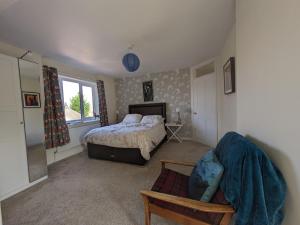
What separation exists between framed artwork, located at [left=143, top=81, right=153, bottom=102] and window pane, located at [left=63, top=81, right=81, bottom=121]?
84.8 inches

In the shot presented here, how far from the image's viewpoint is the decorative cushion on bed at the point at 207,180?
43.6 inches

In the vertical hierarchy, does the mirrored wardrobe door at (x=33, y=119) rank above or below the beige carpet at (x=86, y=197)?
above

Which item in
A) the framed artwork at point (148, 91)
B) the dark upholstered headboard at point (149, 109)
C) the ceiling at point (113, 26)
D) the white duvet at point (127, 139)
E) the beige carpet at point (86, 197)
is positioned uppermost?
the ceiling at point (113, 26)

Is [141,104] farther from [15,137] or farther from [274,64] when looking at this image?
[274,64]

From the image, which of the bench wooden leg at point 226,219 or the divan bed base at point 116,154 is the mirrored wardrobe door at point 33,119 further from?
the bench wooden leg at point 226,219

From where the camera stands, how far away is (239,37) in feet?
4.75

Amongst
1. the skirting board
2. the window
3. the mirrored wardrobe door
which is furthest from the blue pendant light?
the skirting board

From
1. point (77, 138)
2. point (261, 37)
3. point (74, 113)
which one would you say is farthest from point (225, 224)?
point (74, 113)

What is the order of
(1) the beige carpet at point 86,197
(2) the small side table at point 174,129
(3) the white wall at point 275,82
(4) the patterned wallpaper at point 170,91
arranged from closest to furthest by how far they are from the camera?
(3) the white wall at point 275,82 → (1) the beige carpet at point 86,197 → (2) the small side table at point 174,129 → (4) the patterned wallpaper at point 170,91

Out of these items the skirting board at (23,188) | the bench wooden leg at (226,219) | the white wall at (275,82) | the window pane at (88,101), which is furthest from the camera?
the window pane at (88,101)

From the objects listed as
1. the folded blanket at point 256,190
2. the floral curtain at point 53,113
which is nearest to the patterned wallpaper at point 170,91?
the floral curtain at point 53,113

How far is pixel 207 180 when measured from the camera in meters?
1.14

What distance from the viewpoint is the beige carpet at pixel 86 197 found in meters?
1.55

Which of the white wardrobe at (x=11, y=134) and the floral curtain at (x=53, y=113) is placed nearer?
the white wardrobe at (x=11, y=134)
